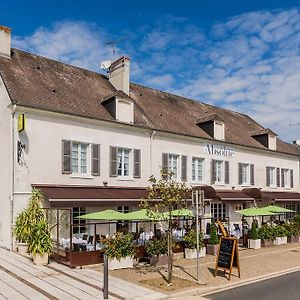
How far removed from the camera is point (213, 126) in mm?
25594

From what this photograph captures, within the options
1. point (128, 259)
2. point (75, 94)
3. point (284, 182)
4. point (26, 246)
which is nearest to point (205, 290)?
point (128, 259)

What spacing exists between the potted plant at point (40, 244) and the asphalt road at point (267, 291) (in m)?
6.35

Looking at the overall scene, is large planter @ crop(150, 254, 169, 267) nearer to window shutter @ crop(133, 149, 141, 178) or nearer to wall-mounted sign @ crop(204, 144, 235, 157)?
window shutter @ crop(133, 149, 141, 178)

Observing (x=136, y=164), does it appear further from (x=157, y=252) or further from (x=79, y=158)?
(x=157, y=252)

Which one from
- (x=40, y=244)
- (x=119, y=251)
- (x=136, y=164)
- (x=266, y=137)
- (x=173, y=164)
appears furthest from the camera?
(x=266, y=137)

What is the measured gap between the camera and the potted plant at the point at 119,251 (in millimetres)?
13727

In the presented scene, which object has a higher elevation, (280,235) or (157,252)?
(157,252)

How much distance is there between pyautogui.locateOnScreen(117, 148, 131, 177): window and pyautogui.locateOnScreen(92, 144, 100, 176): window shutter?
140 cm

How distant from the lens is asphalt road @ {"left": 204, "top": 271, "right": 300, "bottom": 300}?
10.3 metres

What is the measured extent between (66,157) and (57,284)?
26.1ft

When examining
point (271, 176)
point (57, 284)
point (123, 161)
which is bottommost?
point (57, 284)

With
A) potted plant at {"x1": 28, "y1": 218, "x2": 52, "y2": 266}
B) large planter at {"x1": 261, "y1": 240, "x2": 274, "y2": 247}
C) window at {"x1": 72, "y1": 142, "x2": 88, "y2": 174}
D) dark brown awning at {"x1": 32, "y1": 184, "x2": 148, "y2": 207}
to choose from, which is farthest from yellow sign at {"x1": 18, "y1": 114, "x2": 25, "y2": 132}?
large planter at {"x1": 261, "y1": 240, "x2": 274, "y2": 247}

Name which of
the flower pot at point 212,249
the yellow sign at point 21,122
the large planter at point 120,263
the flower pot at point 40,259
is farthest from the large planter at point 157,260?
the yellow sign at point 21,122

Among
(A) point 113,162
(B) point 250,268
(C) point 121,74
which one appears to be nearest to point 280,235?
(B) point 250,268
